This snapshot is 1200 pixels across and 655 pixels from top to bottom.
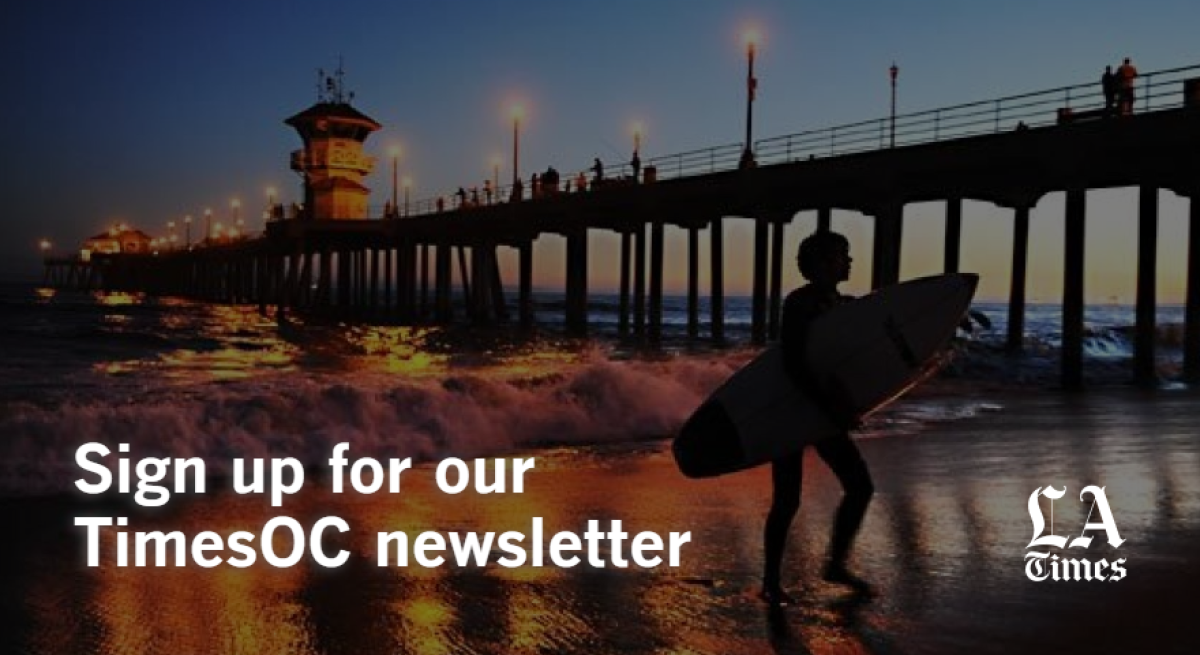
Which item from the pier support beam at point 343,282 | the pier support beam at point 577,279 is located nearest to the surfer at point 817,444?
the pier support beam at point 577,279

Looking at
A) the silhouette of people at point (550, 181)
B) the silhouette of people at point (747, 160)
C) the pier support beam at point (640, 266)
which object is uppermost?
the silhouette of people at point (550, 181)

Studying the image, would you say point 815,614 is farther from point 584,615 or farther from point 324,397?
point 324,397

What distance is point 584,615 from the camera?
4609 millimetres

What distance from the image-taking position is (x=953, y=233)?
2711 cm

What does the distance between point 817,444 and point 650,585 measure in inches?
41.6

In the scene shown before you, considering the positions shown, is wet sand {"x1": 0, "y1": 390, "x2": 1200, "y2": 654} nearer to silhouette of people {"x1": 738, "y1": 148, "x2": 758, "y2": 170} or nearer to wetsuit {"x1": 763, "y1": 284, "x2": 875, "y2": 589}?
wetsuit {"x1": 763, "y1": 284, "x2": 875, "y2": 589}

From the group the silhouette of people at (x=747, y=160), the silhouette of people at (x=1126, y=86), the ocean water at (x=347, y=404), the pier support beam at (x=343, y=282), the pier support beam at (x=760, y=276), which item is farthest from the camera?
the pier support beam at (x=343, y=282)

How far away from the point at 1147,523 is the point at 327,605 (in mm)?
4940

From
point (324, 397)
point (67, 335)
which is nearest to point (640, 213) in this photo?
point (67, 335)

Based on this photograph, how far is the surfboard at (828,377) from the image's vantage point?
16.2 feet

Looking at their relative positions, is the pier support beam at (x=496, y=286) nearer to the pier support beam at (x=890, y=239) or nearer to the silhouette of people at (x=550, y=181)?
the silhouette of people at (x=550, y=181)

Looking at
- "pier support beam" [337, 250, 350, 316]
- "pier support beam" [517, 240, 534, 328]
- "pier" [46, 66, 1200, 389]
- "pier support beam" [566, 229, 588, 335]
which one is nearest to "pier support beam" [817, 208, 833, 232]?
"pier" [46, 66, 1200, 389]

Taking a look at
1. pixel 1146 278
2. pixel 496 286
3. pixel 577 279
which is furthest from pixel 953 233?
pixel 496 286

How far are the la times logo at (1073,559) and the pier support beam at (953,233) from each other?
20449 millimetres
